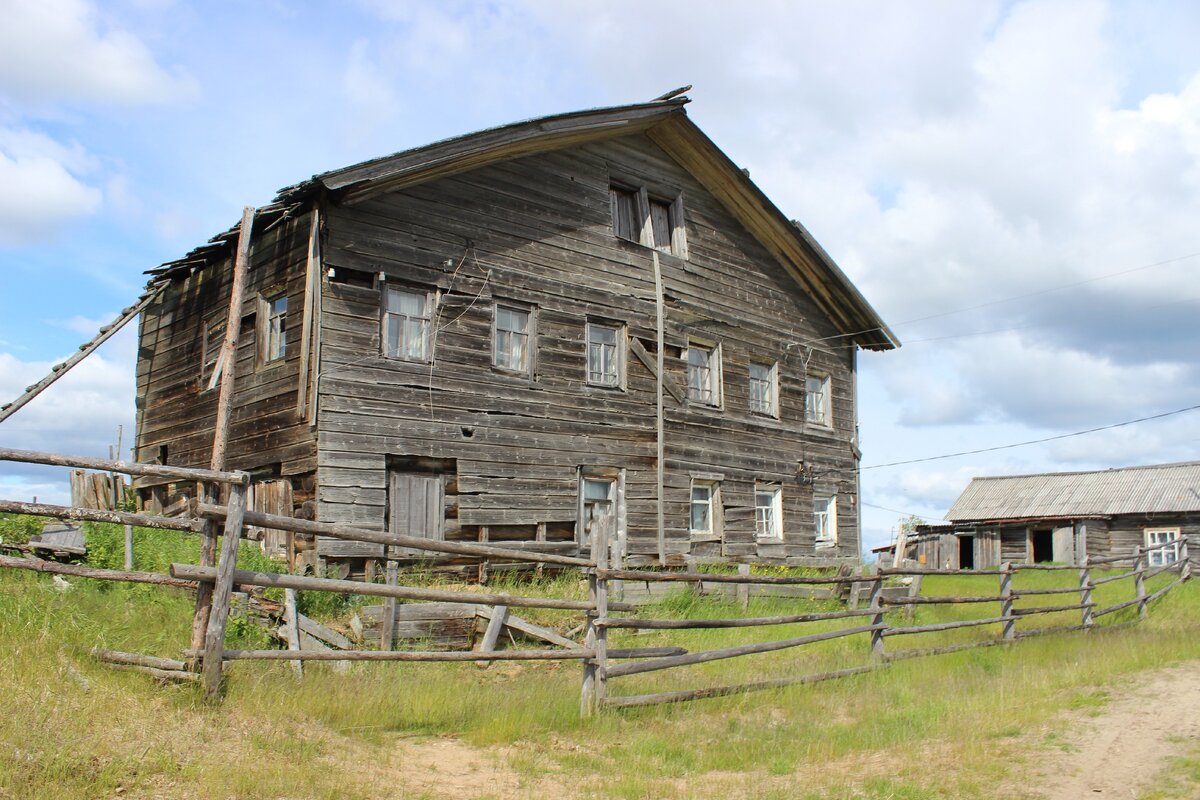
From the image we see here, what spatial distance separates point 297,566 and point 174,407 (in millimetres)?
5667

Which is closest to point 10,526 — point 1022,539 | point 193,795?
point 193,795

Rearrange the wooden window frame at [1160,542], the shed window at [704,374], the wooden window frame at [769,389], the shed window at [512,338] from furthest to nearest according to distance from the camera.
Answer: the wooden window frame at [1160,542] → the wooden window frame at [769,389] → the shed window at [704,374] → the shed window at [512,338]

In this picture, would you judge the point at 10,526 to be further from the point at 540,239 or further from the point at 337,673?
the point at 540,239

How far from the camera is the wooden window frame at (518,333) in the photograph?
16422mm

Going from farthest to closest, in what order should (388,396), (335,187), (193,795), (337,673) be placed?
1. (388,396)
2. (335,187)
3. (337,673)
4. (193,795)

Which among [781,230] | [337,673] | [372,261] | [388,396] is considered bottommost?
[337,673]

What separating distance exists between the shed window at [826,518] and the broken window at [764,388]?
8.27 ft

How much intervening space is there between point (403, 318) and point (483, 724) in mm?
8891

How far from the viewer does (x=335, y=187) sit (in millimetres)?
13992

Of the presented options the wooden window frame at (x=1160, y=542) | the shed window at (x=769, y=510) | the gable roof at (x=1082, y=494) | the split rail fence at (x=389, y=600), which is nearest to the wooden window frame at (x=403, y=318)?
the split rail fence at (x=389, y=600)

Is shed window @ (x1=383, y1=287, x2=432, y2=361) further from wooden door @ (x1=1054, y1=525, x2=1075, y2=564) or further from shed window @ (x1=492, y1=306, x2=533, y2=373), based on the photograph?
wooden door @ (x1=1054, y1=525, x2=1075, y2=564)

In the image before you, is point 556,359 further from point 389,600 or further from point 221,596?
point 221,596

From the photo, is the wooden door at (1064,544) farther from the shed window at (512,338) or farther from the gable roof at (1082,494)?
the shed window at (512,338)

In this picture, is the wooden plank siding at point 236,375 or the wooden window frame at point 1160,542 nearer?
the wooden plank siding at point 236,375
